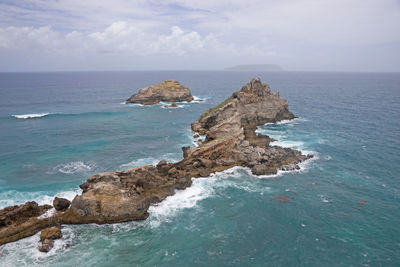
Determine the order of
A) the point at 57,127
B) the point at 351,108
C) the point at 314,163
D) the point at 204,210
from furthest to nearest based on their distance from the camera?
the point at 351,108, the point at 57,127, the point at 314,163, the point at 204,210

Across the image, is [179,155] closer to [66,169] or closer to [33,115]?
[66,169]

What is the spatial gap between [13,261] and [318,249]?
38119 millimetres

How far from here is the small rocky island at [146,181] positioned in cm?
3806

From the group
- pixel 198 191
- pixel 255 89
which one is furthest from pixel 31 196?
pixel 255 89

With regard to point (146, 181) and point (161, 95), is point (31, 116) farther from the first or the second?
point (146, 181)

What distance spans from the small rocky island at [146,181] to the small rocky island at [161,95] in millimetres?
63548

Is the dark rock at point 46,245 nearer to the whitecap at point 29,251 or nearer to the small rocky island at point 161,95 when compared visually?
the whitecap at point 29,251

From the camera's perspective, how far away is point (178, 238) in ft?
120

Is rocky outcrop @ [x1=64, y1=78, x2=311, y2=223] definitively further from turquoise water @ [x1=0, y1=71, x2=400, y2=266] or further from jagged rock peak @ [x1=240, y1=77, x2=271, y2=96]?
turquoise water @ [x1=0, y1=71, x2=400, y2=266]

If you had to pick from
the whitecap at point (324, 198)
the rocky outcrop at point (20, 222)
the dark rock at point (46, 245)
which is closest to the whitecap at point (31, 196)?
the rocky outcrop at point (20, 222)

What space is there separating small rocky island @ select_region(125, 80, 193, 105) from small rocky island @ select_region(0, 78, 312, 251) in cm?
6355

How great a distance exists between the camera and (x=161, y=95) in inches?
5561

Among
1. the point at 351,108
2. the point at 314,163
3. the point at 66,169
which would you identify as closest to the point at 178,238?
the point at 66,169

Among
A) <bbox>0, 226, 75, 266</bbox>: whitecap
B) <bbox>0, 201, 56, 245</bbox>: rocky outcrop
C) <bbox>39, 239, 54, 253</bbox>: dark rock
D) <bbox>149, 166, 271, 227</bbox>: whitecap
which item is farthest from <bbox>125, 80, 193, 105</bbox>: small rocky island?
<bbox>39, 239, 54, 253</bbox>: dark rock
